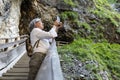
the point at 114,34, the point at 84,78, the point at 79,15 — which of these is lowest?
the point at 84,78

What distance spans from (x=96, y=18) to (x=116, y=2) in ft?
46.7

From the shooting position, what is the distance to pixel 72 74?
14367 mm

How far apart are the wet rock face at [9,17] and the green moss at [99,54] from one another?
348 cm

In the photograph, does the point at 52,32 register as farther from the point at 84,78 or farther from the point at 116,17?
the point at 116,17

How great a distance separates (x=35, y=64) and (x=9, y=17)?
540 inches

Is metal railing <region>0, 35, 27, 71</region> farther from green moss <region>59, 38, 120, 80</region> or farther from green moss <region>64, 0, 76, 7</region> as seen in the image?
green moss <region>64, 0, 76, 7</region>

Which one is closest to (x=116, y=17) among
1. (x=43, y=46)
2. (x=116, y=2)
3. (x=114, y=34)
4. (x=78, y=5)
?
(x=114, y=34)

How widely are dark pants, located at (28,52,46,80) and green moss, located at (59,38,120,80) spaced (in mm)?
9475

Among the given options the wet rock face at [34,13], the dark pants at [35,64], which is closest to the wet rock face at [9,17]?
the wet rock face at [34,13]

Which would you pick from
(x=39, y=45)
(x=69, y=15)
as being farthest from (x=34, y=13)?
(x=39, y=45)

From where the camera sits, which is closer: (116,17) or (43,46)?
(43,46)

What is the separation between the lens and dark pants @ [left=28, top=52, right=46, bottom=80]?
5293 mm

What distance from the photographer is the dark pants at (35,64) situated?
17.4ft

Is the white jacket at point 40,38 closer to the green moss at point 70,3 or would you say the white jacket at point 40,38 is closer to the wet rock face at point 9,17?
the wet rock face at point 9,17
